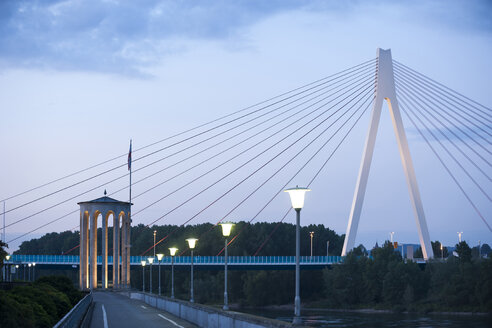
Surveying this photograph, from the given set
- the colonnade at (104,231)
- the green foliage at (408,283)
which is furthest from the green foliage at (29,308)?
the green foliage at (408,283)

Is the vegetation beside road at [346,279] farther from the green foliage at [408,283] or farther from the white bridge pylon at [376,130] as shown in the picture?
the white bridge pylon at [376,130]

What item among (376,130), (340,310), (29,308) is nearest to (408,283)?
(340,310)

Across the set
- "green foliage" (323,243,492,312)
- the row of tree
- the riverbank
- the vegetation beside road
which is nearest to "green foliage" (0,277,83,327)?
"green foliage" (323,243,492,312)

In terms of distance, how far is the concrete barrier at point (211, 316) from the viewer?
20.6m

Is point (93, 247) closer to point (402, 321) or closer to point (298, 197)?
point (402, 321)

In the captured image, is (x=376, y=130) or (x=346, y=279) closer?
(x=376, y=130)

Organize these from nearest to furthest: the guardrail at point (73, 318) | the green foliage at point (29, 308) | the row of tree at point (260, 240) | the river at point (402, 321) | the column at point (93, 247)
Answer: the guardrail at point (73, 318), the green foliage at point (29, 308), the river at point (402, 321), the column at point (93, 247), the row of tree at point (260, 240)

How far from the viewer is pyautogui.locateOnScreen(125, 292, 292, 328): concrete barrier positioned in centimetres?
2061

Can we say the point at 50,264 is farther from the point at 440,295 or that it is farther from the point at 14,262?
the point at 440,295

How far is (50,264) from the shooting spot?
108500 mm

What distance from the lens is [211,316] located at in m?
29.3

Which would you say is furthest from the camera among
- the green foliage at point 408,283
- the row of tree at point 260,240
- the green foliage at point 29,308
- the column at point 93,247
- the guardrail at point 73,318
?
the row of tree at point 260,240

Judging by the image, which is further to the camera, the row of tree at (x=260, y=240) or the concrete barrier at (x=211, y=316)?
the row of tree at (x=260, y=240)

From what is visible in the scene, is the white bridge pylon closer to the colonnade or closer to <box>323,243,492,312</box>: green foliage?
<box>323,243,492,312</box>: green foliage
